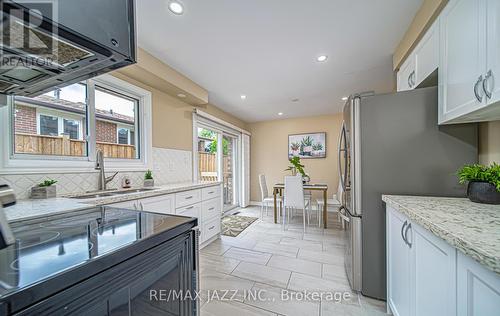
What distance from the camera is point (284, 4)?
4.92ft

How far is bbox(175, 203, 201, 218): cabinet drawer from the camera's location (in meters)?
2.18

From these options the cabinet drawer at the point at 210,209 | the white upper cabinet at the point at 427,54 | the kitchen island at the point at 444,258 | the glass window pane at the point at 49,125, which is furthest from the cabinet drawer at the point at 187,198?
the white upper cabinet at the point at 427,54

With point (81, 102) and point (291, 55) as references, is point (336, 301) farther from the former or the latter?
point (81, 102)

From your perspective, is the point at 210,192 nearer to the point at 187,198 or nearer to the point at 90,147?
the point at 187,198

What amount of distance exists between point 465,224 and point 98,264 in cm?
134

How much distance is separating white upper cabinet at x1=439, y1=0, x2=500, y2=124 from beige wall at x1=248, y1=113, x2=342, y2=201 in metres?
3.53

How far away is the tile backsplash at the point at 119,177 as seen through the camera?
4.62 feet

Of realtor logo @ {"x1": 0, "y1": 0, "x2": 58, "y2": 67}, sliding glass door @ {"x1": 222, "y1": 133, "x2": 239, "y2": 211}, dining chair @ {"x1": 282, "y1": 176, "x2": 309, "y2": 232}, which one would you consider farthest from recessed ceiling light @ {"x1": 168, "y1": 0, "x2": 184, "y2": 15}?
sliding glass door @ {"x1": 222, "y1": 133, "x2": 239, "y2": 211}

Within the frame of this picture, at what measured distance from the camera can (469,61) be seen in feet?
3.38

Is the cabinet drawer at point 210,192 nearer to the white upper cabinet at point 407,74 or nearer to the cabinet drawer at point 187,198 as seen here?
the cabinet drawer at point 187,198

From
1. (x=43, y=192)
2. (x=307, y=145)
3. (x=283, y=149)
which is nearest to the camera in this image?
(x=43, y=192)

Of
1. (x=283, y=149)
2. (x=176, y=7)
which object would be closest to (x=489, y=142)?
(x=176, y=7)

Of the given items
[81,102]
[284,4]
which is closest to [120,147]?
[81,102]

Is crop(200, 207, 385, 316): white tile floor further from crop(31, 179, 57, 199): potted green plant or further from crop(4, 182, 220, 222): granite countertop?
crop(31, 179, 57, 199): potted green plant
